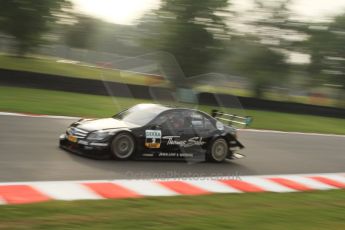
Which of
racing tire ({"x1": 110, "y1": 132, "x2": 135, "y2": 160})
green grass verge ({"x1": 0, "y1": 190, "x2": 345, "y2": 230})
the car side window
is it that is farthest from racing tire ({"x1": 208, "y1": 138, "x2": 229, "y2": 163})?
green grass verge ({"x1": 0, "y1": 190, "x2": 345, "y2": 230})

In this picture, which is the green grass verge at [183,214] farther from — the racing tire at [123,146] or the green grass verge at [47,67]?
the green grass verge at [47,67]

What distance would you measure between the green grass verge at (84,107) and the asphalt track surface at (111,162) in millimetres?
2133

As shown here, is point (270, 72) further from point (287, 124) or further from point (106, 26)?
point (106, 26)

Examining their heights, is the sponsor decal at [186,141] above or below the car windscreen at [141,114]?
below

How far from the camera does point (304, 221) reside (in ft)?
23.5

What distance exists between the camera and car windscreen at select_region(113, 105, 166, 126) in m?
11.0

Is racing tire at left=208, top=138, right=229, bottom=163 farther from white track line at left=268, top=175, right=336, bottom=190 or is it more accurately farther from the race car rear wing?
white track line at left=268, top=175, right=336, bottom=190

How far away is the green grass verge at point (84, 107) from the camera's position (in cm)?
1798

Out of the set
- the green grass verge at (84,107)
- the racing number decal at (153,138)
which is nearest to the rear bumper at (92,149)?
the racing number decal at (153,138)

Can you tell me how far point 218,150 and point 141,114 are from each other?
2.11 meters

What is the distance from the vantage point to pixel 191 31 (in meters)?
32.1

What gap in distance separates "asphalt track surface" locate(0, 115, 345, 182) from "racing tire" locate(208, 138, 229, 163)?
0.17 m

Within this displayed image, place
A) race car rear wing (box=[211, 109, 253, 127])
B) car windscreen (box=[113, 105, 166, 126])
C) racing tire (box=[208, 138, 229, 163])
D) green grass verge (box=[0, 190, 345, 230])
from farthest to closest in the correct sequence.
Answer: racing tire (box=[208, 138, 229, 163]) → race car rear wing (box=[211, 109, 253, 127]) → car windscreen (box=[113, 105, 166, 126]) → green grass verge (box=[0, 190, 345, 230])

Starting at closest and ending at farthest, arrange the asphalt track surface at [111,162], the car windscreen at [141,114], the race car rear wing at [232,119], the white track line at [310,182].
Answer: the asphalt track surface at [111,162] < the white track line at [310,182] < the car windscreen at [141,114] < the race car rear wing at [232,119]
